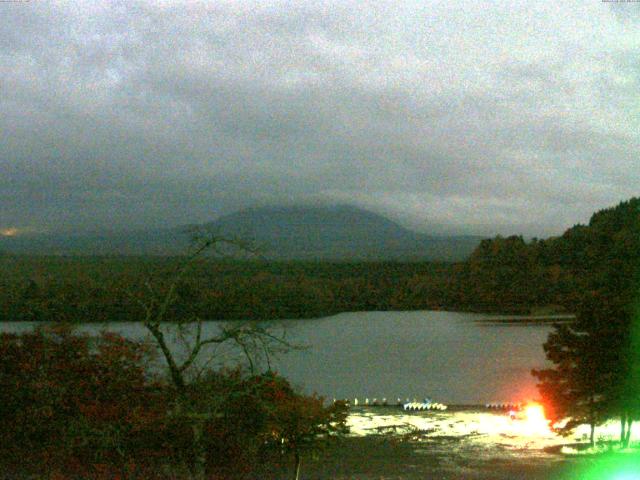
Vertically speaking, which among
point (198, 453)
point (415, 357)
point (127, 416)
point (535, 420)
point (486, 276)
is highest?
point (486, 276)

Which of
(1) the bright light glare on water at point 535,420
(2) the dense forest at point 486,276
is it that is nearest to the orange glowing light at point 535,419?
(1) the bright light glare on water at point 535,420

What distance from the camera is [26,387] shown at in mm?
13242

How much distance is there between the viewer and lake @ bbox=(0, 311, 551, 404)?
39969 millimetres

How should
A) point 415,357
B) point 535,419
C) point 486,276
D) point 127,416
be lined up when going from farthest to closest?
point 486,276
point 415,357
point 535,419
point 127,416

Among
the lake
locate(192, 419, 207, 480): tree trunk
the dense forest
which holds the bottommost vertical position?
the lake

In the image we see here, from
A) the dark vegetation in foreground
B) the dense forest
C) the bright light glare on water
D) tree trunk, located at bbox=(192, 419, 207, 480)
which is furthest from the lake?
tree trunk, located at bbox=(192, 419, 207, 480)

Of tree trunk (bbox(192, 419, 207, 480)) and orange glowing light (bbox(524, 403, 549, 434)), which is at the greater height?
tree trunk (bbox(192, 419, 207, 480))

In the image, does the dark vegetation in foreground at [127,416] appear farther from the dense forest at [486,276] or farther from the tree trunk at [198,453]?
the dense forest at [486,276]

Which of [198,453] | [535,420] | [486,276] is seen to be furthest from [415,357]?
[198,453]

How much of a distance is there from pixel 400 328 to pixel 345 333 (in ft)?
29.6

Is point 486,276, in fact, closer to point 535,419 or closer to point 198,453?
point 535,419

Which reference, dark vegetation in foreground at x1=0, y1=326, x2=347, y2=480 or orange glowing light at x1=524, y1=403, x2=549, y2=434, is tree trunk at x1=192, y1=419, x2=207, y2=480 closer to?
dark vegetation in foreground at x1=0, y1=326, x2=347, y2=480

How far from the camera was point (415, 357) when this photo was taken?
54.9 m

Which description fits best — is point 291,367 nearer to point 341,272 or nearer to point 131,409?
point 131,409
